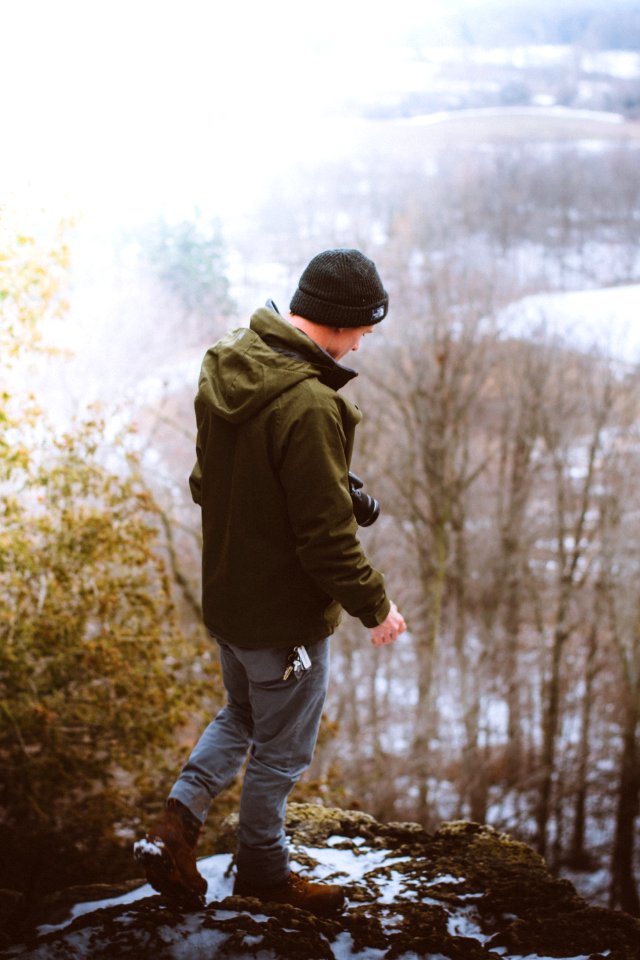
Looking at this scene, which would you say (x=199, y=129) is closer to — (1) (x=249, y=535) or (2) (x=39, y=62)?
(2) (x=39, y=62)

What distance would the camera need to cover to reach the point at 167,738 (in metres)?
5.59

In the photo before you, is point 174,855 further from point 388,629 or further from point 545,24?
point 545,24

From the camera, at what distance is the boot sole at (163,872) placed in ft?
7.98

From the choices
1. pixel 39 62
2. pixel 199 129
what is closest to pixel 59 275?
pixel 39 62

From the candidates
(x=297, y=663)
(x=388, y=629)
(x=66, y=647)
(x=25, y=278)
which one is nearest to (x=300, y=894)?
(x=297, y=663)

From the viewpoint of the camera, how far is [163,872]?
246 centimetres

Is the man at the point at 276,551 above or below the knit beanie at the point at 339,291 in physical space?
below

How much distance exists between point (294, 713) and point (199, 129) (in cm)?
2432

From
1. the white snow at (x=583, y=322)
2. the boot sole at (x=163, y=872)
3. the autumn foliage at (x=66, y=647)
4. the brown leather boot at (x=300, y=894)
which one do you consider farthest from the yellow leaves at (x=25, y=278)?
the white snow at (x=583, y=322)

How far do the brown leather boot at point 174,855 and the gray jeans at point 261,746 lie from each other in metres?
0.04

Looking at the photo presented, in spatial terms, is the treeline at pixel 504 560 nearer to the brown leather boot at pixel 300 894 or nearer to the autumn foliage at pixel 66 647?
the autumn foliage at pixel 66 647

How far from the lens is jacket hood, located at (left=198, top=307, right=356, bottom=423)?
220cm

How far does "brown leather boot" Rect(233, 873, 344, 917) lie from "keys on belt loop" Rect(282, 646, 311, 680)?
722 millimetres

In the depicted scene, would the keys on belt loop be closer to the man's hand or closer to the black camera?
the man's hand
